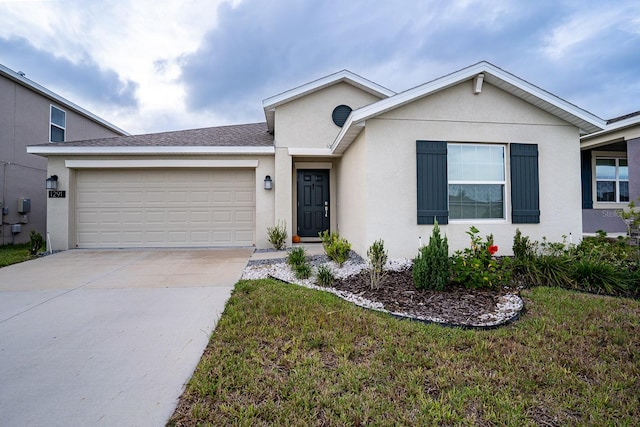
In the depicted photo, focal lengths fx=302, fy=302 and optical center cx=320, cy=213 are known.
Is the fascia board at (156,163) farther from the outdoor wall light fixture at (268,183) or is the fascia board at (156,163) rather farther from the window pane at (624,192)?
the window pane at (624,192)

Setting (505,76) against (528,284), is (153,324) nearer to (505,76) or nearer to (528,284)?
(528,284)

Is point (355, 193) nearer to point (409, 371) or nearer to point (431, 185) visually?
point (431, 185)

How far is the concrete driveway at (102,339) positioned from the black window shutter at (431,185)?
12.7ft

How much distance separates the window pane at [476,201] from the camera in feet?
20.5

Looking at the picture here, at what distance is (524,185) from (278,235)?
19.3ft

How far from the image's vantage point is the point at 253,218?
8.97m

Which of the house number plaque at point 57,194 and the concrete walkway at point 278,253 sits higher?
the house number plaque at point 57,194

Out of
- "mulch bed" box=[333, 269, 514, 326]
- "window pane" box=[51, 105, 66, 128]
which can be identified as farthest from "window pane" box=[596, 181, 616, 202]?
"window pane" box=[51, 105, 66, 128]

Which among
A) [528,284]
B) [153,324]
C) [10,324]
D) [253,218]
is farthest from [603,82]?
[10,324]

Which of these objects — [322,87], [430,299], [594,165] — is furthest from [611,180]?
[430,299]

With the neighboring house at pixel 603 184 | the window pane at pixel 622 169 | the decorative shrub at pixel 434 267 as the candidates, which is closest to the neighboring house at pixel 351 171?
the decorative shrub at pixel 434 267

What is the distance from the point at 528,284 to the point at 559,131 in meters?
3.78

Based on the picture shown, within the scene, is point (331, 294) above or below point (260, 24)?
below

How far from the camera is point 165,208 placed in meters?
8.85
